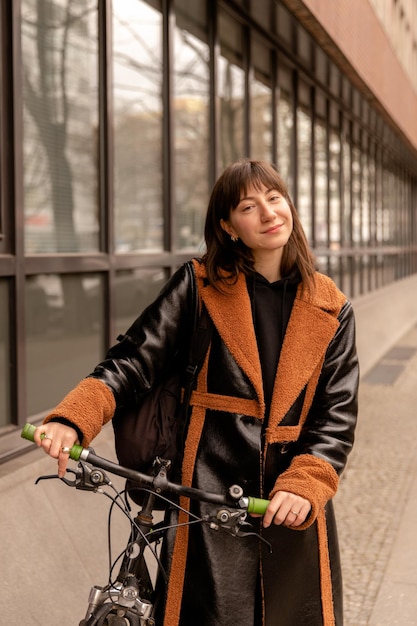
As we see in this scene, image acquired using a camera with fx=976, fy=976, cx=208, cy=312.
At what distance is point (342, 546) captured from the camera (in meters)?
5.65

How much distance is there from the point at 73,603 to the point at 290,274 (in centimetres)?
197

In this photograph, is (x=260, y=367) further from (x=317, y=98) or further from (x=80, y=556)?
(x=317, y=98)

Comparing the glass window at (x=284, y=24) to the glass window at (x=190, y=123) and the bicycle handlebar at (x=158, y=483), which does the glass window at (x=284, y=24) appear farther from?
the bicycle handlebar at (x=158, y=483)

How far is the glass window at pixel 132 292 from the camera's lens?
6176 mm

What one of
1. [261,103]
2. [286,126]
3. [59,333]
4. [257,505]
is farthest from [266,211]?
[286,126]

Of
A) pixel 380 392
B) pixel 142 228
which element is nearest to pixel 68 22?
pixel 142 228

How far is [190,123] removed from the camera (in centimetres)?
778

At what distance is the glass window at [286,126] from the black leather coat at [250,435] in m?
8.62

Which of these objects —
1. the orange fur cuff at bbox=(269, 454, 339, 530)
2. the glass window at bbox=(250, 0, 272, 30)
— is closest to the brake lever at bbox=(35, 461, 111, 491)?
the orange fur cuff at bbox=(269, 454, 339, 530)

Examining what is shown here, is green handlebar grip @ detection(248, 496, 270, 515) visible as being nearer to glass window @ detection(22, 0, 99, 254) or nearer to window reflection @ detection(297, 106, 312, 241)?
glass window @ detection(22, 0, 99, 254)

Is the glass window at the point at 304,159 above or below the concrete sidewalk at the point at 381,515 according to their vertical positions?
above

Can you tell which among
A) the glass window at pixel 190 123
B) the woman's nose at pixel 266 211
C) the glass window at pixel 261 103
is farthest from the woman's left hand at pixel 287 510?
the glass window at pixel 261 103

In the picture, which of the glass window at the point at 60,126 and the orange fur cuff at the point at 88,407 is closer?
the orange fur cuff at the point at 88,407

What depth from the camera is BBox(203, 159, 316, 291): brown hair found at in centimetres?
264
